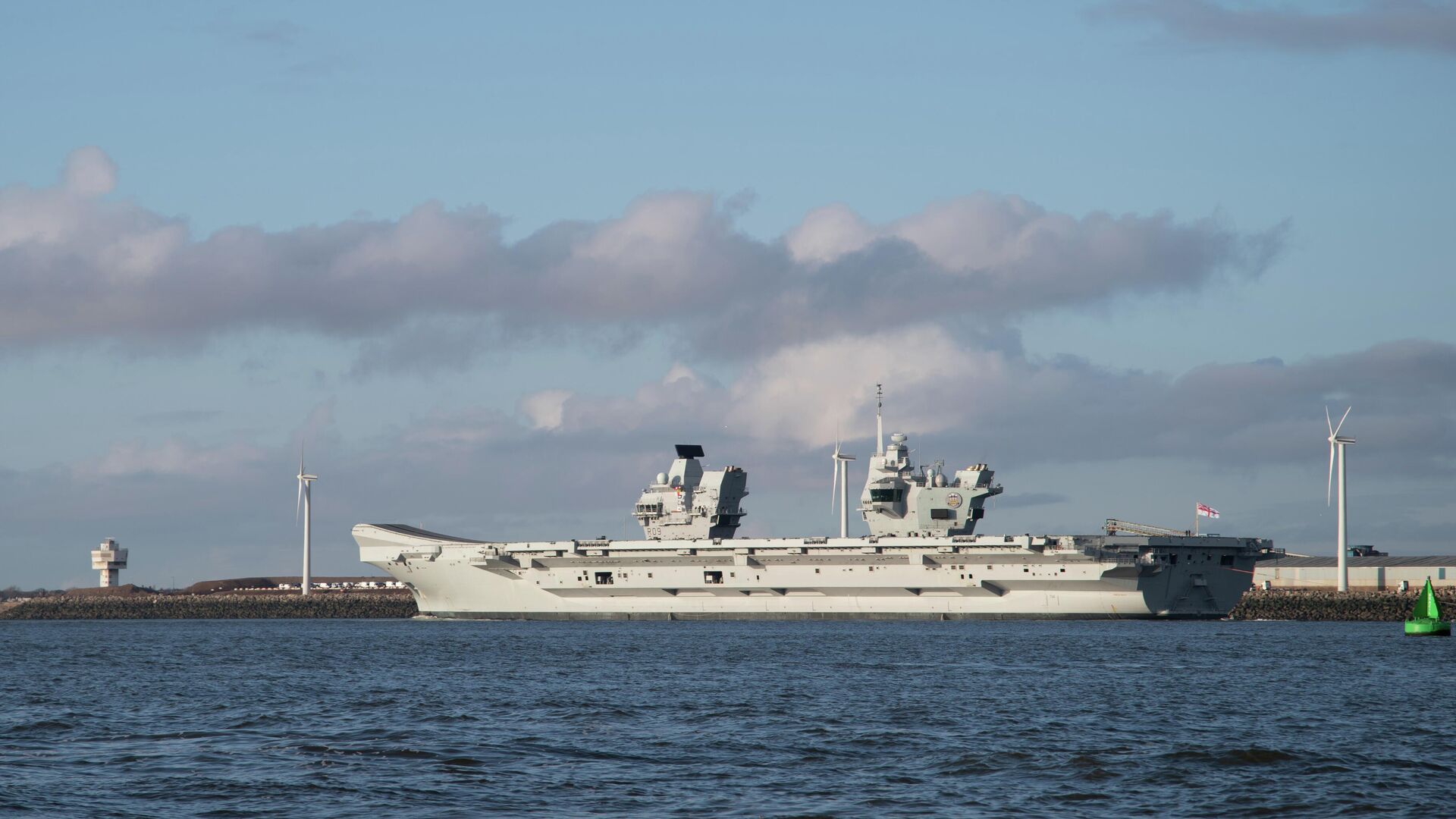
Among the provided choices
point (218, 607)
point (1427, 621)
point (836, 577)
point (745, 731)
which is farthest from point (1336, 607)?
point (218, 607)

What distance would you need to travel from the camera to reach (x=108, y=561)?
116 metres

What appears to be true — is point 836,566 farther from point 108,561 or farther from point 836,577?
point 108,561

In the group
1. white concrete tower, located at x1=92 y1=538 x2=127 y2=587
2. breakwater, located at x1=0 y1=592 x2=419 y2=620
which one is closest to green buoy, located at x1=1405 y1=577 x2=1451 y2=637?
breakwater, located at x1=0 y1=592 x2=419 y2=620

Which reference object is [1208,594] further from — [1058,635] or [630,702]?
[630,702]

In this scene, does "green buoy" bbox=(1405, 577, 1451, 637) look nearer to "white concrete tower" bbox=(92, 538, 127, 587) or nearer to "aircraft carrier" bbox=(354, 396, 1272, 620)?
"aircraft carrier" bbox=(354, 396, 1272, 620)

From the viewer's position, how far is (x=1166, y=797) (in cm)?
1942

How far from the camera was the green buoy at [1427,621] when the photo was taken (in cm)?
5294

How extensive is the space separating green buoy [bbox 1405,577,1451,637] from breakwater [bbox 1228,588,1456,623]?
1404cm

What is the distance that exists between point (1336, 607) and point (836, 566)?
24.3 m

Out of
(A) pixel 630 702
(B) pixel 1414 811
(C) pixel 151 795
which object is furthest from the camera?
(A) pixel 630 702

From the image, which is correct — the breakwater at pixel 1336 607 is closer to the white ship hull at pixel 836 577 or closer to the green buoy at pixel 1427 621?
the white ship hull at pixel 836 577

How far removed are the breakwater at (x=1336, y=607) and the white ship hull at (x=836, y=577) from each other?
792cm

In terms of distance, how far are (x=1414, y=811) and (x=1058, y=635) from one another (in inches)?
1350

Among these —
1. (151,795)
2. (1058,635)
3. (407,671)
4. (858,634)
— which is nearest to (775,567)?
(858,634)
